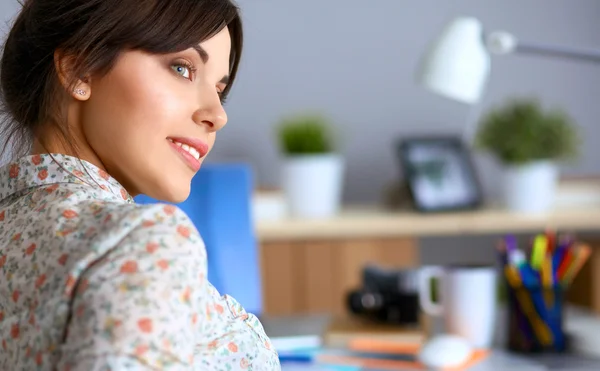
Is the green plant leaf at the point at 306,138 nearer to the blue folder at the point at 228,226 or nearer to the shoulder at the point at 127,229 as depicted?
the blue folder at the point at 228,226

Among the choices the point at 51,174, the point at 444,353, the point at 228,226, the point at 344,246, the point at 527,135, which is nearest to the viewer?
the point at 51,174

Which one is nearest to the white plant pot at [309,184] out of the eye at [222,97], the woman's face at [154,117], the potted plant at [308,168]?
the potted plant at [308,168]

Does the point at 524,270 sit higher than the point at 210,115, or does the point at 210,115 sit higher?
the point at 210,115

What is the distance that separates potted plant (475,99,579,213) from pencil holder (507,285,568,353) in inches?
38.3

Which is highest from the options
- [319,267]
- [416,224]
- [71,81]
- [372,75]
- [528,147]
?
[71,81]

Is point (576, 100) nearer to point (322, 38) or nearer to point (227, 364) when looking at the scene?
point (322, 38)

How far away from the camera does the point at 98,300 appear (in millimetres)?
527

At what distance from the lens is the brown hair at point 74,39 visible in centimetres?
70

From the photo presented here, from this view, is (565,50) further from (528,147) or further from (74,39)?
(528,147)

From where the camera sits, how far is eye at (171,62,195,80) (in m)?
0.73

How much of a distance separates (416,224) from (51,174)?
1.93m

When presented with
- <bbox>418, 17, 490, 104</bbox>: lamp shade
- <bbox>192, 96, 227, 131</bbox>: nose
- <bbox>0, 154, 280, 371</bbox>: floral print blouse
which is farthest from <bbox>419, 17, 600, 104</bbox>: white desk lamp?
<bbox>0, 154, 280, 371</bbox>: floral print blouse

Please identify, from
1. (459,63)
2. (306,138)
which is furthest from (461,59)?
(306,138)

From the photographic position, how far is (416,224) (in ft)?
8.33
